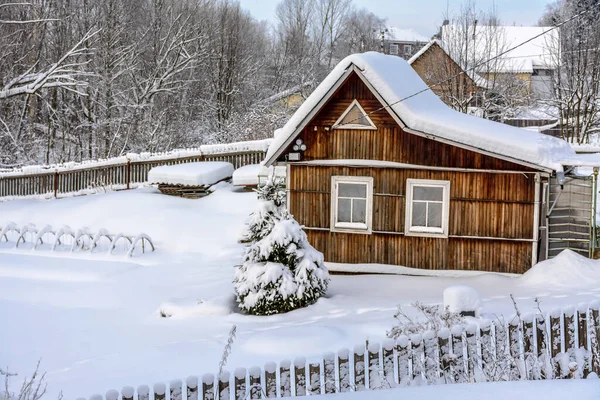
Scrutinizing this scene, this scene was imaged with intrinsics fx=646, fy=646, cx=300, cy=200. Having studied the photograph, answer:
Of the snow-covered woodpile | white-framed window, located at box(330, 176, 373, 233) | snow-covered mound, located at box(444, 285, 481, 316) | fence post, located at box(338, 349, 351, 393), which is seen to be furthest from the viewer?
→ the snow-covered woodpile

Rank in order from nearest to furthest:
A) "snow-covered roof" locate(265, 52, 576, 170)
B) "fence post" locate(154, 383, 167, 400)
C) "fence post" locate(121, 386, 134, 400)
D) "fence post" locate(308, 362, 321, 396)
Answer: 1. "fence post" locate(121, 386, 134, 400)
2. "fence post" locate(154, 383, 167, 400)
3. "fence post" locate(308, 362, 321, 396)
4. "snow-covered roof" locate(265, 52, 576, 170)

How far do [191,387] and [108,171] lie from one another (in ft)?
68.5

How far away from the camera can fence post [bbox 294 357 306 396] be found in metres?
6.95

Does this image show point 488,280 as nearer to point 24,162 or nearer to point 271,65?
point 24,162

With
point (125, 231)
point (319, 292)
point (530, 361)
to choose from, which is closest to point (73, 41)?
point (125, 231)

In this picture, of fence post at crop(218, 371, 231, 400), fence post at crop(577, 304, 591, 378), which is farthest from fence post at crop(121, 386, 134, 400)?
fence post at crop(577, 304, 591, 378)

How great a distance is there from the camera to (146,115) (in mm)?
37219

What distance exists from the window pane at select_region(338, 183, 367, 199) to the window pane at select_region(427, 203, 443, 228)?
1658mm

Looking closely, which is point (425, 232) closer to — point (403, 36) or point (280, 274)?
point (280, 274)

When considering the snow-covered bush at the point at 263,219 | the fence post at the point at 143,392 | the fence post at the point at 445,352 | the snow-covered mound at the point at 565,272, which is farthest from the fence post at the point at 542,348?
the snow-covered mound at the point at 565,272

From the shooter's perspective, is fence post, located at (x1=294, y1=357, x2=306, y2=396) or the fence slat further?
the fence slat

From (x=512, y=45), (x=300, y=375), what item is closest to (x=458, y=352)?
Answer: (x=300, y=375)

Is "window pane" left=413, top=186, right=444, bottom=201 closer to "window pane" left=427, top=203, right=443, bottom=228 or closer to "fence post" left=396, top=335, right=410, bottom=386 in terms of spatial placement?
"window pane" left=427, top=203, right=443, bottom=228

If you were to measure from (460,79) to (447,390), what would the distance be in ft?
94.3
